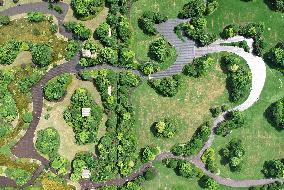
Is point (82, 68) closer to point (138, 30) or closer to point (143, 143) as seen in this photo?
point (138, 30)

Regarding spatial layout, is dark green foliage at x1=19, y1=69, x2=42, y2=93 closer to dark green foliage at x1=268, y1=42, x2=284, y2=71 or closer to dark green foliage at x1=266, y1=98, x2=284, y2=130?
dark green foliage at x1=268, y1=42, x2=284, y2=71

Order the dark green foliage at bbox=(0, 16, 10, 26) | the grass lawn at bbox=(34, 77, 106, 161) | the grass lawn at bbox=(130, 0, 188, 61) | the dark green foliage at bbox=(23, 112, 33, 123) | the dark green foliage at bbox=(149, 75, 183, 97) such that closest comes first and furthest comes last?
the dark green foliage at bbox=(149, 75, 183, 97)
the dark green foliage at bbox=(0, 16, 10, 26)
the grass lawn at bbox=(130, 0, 188, 61)
the dark green foliage at bbox=(23, 112, 33, 123)
the grass lawn at bbox=(34, 77, 106, 161)

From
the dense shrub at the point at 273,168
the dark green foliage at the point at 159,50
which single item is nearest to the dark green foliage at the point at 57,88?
the dark green foliage at the point at 159,50

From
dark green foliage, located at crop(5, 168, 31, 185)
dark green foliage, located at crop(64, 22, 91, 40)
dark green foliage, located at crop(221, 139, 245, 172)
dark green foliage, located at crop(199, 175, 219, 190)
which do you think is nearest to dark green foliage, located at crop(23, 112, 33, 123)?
dark green foliage, located at crop(5, 168, 31, 185)

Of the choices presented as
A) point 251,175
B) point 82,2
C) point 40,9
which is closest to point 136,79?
point 82,2

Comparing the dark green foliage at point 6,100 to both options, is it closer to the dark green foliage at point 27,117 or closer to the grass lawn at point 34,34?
the dark green foliage at point 27,117

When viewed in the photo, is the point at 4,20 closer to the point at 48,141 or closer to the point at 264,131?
the point at 48,141
